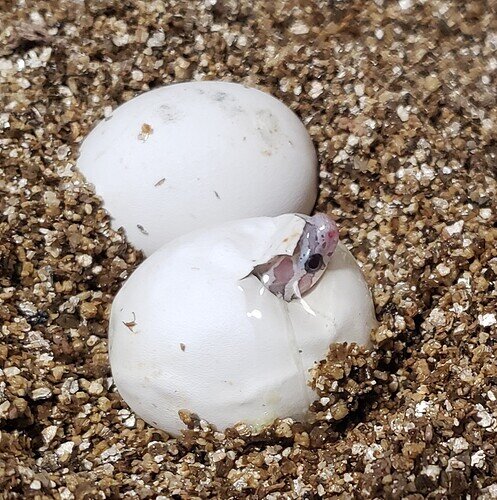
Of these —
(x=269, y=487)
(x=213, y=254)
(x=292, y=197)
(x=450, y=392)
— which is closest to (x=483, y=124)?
(x=292, y=197)

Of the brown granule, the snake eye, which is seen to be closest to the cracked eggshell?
the brown granule

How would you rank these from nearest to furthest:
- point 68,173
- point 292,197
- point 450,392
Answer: point 450,392
point 292,197
point 68,173

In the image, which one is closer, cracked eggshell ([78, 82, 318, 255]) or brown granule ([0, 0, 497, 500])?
brown granule ([0, 0, 497, 500])

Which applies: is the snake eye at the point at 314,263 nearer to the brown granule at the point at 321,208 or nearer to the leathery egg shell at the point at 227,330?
the leathery egg shell at the point at 227,330

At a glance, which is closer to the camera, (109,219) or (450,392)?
(450,392)

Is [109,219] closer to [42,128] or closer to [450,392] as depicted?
[42,128]

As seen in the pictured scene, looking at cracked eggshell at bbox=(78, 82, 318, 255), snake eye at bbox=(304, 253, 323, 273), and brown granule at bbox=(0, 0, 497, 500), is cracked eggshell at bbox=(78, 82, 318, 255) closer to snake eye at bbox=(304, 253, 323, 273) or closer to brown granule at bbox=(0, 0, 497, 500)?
brown granule at bbox=(0, 0, 497, 500)

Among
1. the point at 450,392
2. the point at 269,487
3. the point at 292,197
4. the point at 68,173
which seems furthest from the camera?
the point at 68,173

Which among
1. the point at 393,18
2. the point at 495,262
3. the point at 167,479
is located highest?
the point at 393,18
